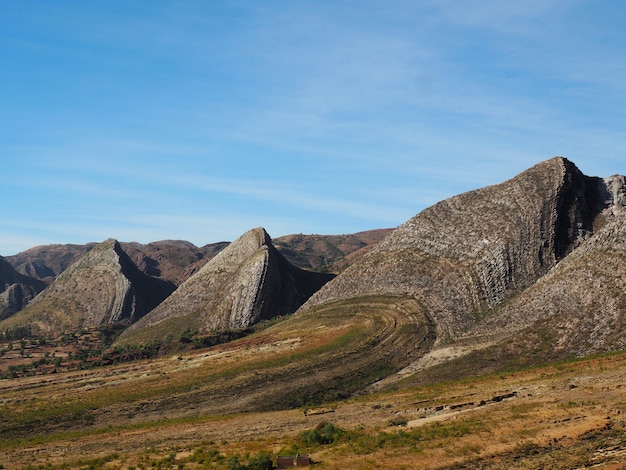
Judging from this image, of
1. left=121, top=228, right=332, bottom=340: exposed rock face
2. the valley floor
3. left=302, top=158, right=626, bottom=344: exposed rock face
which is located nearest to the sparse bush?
the valley floor

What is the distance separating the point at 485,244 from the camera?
95.5m

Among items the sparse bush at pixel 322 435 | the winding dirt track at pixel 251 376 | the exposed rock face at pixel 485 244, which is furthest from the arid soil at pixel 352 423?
the exposed rock face at pixel 485 244

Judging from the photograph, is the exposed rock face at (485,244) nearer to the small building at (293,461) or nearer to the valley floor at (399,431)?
the valley floor at (399,431)

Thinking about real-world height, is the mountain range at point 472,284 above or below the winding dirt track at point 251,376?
above

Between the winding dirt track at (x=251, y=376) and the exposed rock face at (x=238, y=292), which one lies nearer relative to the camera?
the winding dirt track at (x=251, y=376)

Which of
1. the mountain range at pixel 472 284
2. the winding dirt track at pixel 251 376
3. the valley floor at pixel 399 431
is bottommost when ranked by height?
the valley floor at pixel 399 431

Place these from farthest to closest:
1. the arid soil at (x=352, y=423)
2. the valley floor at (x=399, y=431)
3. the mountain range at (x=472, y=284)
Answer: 1. the mountain range at (x=472, y=284)
2. the arid soil at (x=352, y=423)
3. the valley floor at (x=399, y=431)

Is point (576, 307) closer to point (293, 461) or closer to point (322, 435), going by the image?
point (322, 435)

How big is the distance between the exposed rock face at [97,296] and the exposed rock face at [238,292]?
23034 millimetres

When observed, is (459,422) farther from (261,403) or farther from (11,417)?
(11,417)

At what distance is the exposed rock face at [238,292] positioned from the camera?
4751 inches

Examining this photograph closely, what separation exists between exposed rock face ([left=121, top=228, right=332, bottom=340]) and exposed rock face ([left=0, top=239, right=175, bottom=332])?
23.0m

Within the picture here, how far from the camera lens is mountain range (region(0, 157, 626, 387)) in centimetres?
7469

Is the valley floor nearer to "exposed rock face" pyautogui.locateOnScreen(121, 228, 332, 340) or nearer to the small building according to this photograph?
the small building
